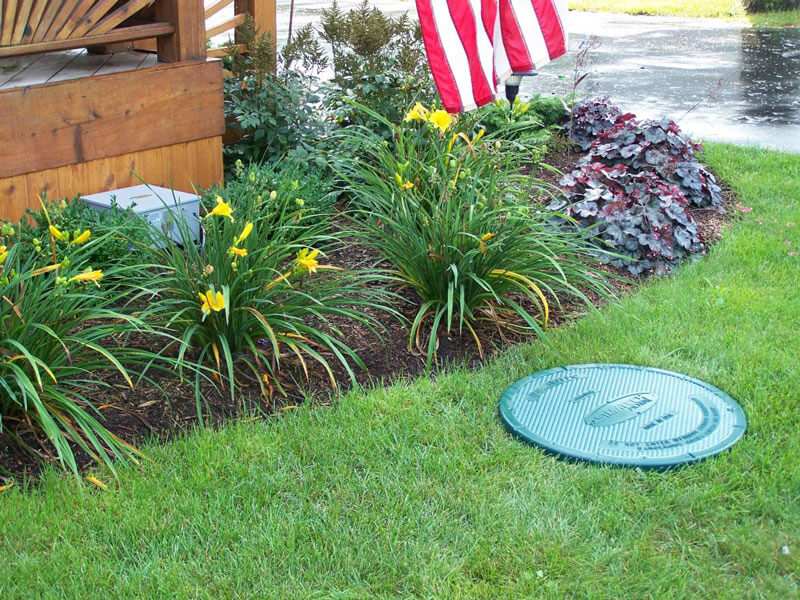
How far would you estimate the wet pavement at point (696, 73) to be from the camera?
8.94 meters

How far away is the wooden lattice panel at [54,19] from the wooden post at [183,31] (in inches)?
7.6

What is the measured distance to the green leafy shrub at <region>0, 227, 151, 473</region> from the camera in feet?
10.8

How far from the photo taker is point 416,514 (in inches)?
123

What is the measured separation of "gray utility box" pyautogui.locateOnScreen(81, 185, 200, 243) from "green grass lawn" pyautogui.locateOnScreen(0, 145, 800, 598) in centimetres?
148

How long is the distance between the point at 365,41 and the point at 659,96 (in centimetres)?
503

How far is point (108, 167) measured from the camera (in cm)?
515

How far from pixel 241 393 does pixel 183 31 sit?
2.43m

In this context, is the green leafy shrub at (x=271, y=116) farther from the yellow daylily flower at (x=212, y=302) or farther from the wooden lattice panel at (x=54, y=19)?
the yellow daylily flower at (x=212, y=302)

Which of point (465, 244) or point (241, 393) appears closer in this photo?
point (241, 393)

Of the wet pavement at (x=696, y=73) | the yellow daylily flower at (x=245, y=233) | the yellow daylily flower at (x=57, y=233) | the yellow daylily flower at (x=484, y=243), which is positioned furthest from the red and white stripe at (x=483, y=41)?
the wet pavement at (x=696, y=73)

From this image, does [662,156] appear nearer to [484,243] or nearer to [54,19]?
[484,243]

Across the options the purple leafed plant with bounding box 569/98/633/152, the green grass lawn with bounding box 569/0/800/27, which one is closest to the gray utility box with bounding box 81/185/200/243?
the purple leafed plant with bounding box 569/98/633/152

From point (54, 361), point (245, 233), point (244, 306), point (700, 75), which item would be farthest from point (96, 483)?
point (700, 75)

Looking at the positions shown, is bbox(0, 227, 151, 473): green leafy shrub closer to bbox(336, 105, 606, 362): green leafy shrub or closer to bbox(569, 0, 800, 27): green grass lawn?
bbox(336, 105, 606, 362): green leafy shrub
